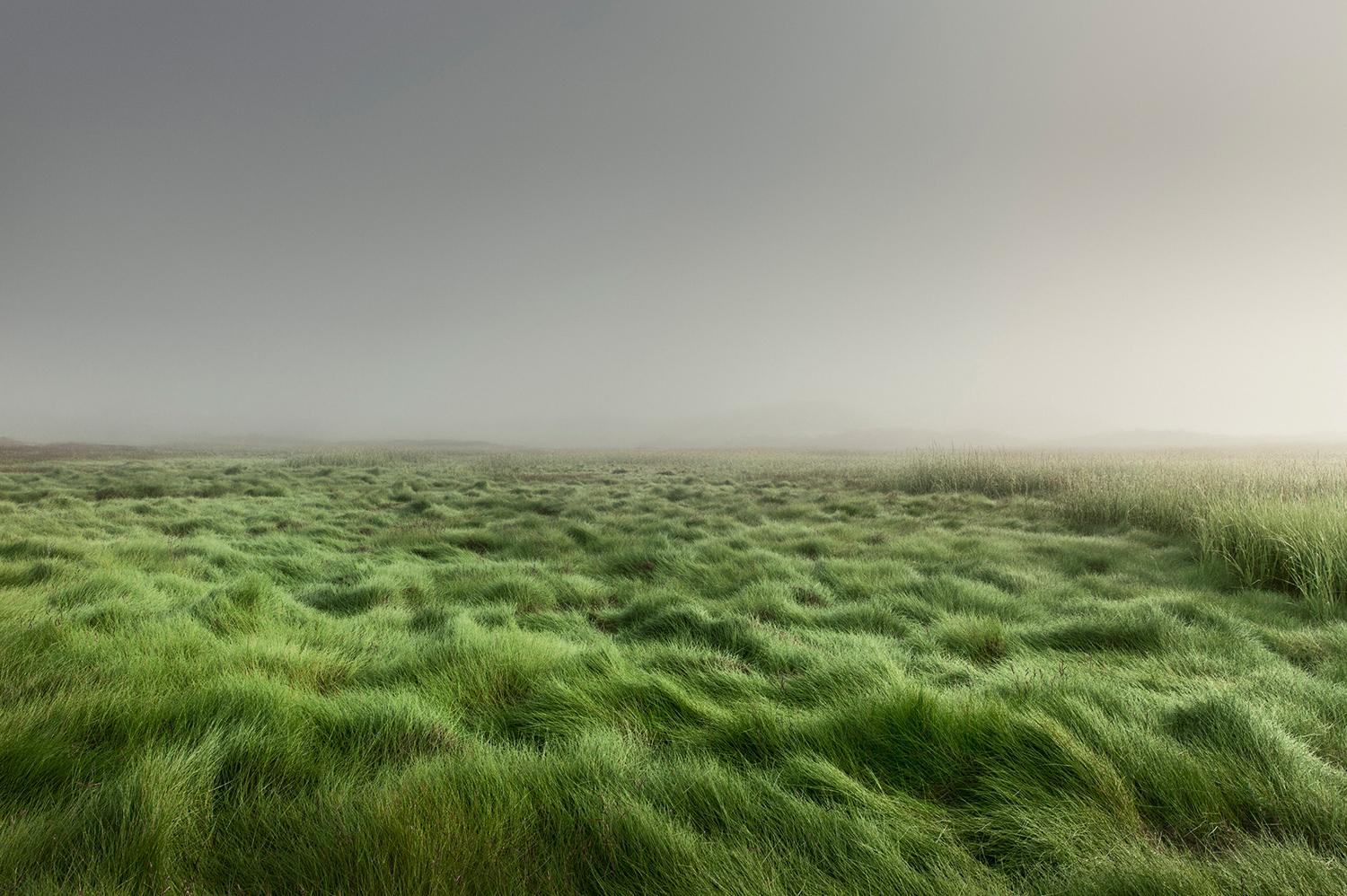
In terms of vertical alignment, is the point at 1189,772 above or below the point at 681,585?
above

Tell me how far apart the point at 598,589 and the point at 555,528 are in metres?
4.43

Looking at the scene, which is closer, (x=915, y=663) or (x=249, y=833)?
(x=249, y=833)

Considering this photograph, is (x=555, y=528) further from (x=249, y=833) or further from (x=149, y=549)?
(x=249, y=833)

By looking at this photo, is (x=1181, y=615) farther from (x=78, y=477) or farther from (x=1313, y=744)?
(x=78, y=477)

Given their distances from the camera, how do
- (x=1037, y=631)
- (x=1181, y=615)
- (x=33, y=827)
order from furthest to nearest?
(x=1181, y=615) < (x=1037, y=631) < (x=33, y=827)

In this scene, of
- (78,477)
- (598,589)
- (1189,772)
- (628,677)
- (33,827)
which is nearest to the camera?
(33,827)

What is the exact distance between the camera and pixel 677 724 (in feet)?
9.58

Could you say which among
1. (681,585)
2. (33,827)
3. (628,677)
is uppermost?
(33,827)

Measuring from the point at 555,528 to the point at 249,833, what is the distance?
879 cm

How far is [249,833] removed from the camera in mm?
1858

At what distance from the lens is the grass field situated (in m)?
1.71

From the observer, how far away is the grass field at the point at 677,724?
1.71 meters

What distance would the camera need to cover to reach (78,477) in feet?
68.6

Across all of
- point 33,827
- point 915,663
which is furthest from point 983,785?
point 33,827
